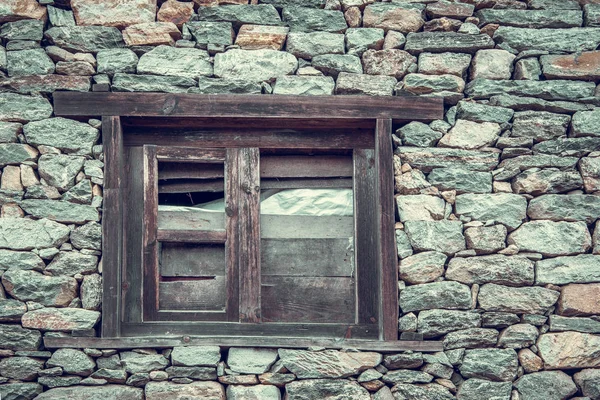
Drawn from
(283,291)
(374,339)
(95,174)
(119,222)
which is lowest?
(374,339)

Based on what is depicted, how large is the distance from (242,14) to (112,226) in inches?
52.6

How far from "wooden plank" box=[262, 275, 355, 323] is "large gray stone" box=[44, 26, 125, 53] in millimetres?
1508

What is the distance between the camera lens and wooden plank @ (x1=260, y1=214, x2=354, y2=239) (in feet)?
13.9

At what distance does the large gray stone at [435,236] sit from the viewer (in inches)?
159

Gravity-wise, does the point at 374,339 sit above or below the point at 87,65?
below

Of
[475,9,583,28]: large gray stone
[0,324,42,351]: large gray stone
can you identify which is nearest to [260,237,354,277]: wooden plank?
[0,324,42,351]: large gray stone

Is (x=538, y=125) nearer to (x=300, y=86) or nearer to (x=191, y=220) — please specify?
(x=300, y=86)

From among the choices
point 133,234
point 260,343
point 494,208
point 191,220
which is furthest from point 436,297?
point 133,234

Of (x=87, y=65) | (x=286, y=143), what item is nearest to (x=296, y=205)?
(x=286, y=143)

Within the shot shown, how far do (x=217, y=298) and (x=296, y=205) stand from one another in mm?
658

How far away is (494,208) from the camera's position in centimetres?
407

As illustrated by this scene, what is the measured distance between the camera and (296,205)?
4.28 m

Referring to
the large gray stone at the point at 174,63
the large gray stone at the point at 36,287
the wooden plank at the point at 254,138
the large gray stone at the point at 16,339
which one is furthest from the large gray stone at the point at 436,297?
the large gray stone at the point at 16,339

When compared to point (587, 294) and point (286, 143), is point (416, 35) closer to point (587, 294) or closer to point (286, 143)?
point (286, 143)
